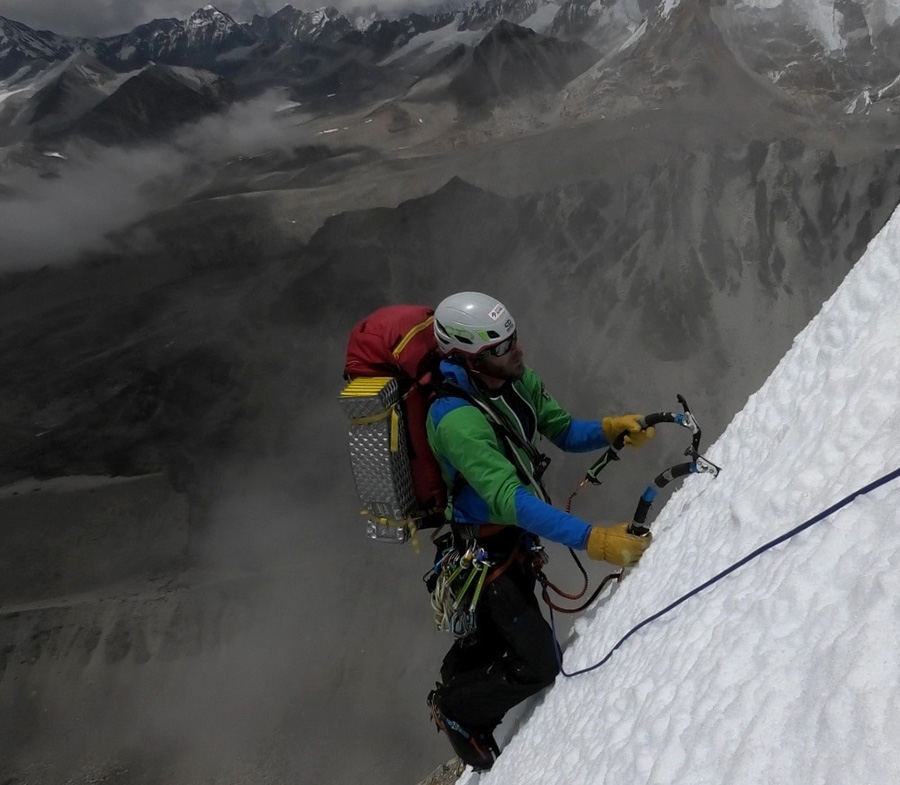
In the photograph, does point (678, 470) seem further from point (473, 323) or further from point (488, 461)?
point (473, 323)

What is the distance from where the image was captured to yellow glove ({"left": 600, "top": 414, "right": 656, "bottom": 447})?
3643mm

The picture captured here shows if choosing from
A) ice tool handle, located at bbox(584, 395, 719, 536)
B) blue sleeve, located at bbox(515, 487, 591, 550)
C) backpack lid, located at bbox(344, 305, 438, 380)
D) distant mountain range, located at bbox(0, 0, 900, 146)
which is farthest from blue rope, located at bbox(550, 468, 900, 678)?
distant mountain range, located at bbox(0, 0, 900, 146)

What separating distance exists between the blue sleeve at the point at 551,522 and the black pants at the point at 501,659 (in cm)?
87

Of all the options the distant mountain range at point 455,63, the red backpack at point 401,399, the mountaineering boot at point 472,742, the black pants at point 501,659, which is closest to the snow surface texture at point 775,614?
the black pants at point 501,659

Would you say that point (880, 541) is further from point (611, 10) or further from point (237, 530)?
point (611, 10)

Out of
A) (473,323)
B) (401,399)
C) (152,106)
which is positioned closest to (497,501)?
(401,399)

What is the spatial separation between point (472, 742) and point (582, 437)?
2.20 metres

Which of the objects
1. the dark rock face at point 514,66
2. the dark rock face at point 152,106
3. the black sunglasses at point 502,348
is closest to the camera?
the black sunglasses at point 502,348

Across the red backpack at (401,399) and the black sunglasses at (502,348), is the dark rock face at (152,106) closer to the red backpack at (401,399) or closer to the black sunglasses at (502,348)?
the red backpack at (401,399)

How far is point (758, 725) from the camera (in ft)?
5.55

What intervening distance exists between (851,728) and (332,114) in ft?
315

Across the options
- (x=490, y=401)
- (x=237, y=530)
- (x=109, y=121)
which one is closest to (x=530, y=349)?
(x=237, y=530)

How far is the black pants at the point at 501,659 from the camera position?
3.77 m

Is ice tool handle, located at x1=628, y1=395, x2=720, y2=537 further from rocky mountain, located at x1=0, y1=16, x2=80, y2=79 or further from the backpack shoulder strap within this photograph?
rocky mountain, located at x1=0, y1=16, x2=80, y2=79
